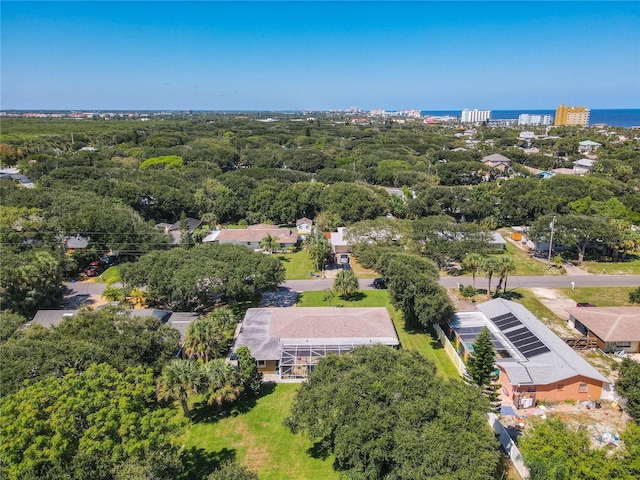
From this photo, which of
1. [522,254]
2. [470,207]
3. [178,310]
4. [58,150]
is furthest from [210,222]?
[58,150]

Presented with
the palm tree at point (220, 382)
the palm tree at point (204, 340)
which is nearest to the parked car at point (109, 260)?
the palm tree at point (204, 340)

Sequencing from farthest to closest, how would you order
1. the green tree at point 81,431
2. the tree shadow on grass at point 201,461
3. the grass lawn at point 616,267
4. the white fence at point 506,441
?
the grass lawn at point 616,267 → the tree shadow on grass at point 201,461 → the white fence at point 506,441 → the green tree at point 81,431

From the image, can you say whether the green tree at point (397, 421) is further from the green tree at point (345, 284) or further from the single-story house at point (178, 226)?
the single-story house at point (178, 226)

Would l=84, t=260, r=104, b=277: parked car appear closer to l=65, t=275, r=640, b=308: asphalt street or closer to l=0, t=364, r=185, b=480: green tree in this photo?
l=65, t=275, r=640, b=308: asphalt street

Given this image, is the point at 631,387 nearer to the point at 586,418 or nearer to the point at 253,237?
the point at 586,418

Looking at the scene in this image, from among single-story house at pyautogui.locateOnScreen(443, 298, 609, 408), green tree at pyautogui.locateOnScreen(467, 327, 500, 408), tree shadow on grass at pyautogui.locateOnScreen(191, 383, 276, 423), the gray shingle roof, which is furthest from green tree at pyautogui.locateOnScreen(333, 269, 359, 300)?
green tree at pyautogui.locateOnScreen(467, 327, 500, 408)

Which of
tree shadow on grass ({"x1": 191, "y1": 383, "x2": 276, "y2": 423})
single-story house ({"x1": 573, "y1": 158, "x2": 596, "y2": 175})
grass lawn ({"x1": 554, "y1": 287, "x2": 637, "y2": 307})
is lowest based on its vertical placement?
tree shadow on grass ({"x1": 191, "y1": 383, "x2": 276, "y2": 423})

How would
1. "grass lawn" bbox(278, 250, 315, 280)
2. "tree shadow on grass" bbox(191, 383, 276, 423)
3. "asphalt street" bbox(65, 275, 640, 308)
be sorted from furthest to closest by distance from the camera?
"grass lawn" bbox(278, 250, 315, 280) < "asphalt street" bbox(65, 275, 640, 308) < "tree shadow on grass" bbox(191, 383, 276, 423)

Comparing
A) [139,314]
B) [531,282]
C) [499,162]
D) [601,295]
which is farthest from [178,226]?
[499,162]
